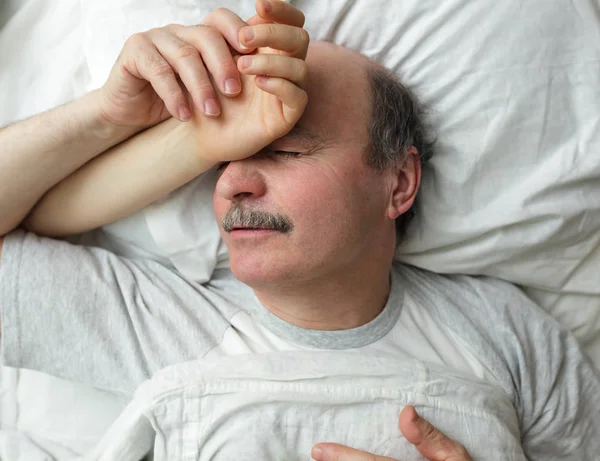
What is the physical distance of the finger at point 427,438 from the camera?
1.01 metres

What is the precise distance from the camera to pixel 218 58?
90 cm

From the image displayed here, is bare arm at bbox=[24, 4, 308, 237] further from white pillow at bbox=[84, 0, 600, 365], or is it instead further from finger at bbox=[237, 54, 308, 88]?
white pillow at bbox=[84, 0, 600, 365]

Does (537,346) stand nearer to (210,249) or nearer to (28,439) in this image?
(210,249)

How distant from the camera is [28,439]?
3.68 ft

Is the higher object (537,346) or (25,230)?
(25,230)

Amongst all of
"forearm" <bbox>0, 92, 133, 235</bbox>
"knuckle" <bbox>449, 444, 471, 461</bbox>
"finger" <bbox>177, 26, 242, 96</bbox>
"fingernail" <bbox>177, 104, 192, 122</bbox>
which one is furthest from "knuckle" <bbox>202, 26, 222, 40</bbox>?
"knuckle" <bbox>449, 444, 471, 461</bbox>

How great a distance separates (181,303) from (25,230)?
11.9 inches

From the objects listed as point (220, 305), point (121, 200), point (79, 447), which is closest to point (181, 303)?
point (220, 305)

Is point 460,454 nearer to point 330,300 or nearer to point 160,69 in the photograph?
point 330,300

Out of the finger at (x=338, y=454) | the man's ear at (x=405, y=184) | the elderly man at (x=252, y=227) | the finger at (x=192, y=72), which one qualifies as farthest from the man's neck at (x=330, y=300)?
the finger at (x=192, y=72)

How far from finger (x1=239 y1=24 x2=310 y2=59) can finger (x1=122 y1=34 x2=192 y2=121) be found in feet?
0.46

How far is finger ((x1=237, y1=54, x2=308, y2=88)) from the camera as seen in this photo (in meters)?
0.83

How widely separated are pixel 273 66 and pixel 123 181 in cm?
38

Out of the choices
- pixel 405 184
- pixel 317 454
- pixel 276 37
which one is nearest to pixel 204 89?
Result: pixel 276 37
